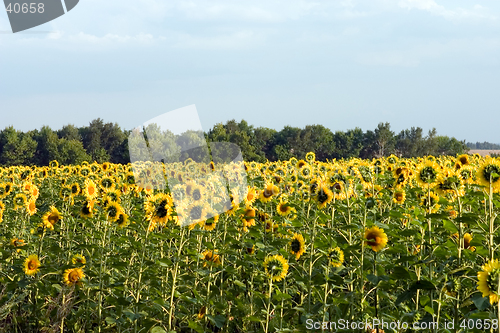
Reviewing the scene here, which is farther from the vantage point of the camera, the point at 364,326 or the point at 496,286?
the point at 364,326

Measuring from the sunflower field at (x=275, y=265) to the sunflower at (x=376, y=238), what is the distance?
10 mm

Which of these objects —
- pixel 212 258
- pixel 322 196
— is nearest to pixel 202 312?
pixel 212 258

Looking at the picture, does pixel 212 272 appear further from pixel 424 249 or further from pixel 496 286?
pixel 496 286

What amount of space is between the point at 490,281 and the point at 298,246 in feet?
6.78

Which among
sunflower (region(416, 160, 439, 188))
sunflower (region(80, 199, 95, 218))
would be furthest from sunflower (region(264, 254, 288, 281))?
sunflower (region(80, 199, 95, 218))

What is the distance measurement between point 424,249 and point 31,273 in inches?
171

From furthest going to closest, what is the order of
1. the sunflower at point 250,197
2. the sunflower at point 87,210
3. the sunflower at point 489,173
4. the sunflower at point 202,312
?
1. the sunflower at point 250,197
2. the sunflower at point 87,210
3. the sunflower at point 202,312
4. the sunflower at point 489,173

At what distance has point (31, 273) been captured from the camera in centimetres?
499

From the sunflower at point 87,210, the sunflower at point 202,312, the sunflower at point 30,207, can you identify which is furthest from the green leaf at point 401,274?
the sunflower at point 30,207

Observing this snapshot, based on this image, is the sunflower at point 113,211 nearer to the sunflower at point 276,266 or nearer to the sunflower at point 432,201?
the sunflower at point 276,266

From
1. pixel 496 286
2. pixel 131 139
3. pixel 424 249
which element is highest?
pixel 131 139

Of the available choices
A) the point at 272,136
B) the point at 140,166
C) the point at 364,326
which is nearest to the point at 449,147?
the point at 272,136

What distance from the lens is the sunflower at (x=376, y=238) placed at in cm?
386

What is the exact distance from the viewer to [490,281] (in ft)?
9.04
